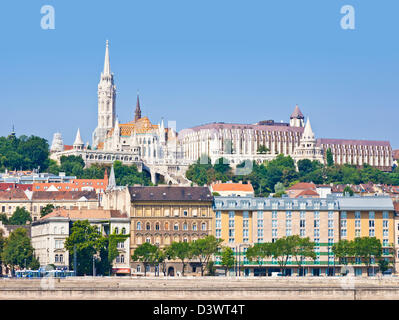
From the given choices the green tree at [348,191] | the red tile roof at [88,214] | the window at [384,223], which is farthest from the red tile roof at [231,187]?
the window at [384,223]

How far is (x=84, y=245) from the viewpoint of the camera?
11662 cm

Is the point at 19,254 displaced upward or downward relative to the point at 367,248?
downward

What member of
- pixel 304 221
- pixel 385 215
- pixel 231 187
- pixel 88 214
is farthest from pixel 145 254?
pixel 231 187

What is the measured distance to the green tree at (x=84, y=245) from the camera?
116750 millimetres

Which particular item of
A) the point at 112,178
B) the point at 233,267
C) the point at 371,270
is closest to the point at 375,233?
the point at 371,270

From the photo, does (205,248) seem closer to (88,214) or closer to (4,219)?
(88,214)

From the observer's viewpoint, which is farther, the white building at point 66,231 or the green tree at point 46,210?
the green tree at point 46,210

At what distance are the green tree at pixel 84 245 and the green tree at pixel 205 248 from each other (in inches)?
311

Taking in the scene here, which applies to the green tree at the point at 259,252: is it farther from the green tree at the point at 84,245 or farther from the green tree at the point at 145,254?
the green tree at the point at 84,245

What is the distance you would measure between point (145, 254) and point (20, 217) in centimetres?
3863

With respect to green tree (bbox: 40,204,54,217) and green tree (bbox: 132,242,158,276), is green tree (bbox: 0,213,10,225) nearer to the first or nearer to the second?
green tree (bbox: 40,204,54,217)

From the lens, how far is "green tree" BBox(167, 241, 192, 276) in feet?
389

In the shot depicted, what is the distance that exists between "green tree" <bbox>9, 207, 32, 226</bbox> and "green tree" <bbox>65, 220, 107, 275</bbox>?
3274 cm
